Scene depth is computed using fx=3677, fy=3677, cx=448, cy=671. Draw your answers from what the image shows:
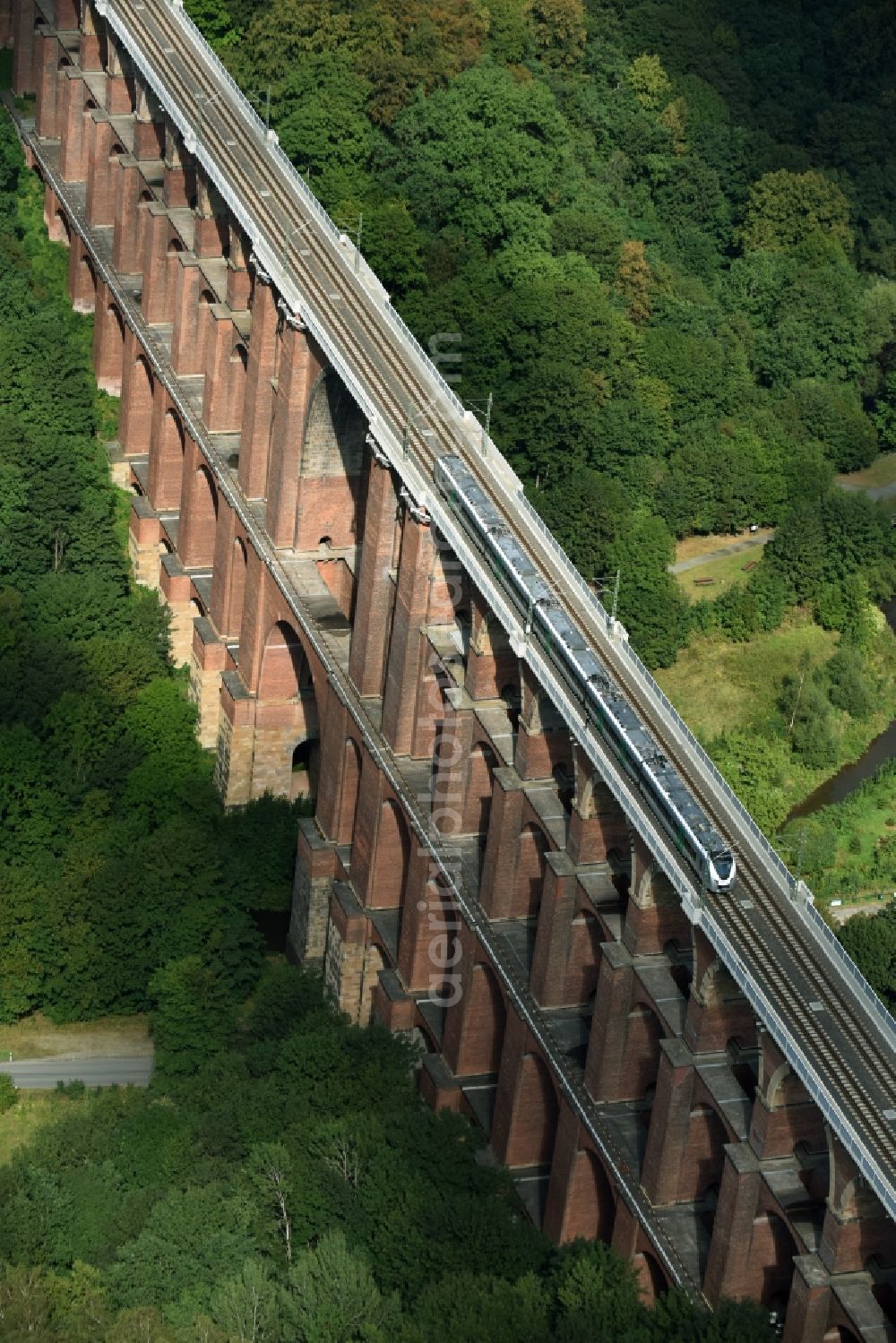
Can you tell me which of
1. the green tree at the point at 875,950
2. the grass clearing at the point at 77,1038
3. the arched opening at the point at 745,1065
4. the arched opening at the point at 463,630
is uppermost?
the arched opening at the point at 463,630

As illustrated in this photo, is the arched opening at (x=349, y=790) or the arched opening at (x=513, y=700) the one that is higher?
the arched opening at (x=513, y=700)

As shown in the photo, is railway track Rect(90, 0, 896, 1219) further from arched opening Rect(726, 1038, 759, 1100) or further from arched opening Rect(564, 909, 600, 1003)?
arched opening Rect(564, 909, 600, 1003)

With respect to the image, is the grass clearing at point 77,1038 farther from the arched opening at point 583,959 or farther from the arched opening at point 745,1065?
the arched opening at point 745,1065

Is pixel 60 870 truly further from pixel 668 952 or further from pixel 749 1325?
pixel 749 1325

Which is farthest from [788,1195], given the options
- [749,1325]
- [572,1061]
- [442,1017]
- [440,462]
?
[440,462]

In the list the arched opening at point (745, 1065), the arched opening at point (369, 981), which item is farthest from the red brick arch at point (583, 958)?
the arched opening at point (369, 981)

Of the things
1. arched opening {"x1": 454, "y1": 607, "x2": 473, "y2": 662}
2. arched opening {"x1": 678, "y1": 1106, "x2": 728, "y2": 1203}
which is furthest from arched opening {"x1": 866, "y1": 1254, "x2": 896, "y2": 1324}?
arched opening {"x1": 454, "y1": 607, "x2": 473, "y2": 662}
